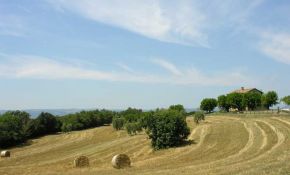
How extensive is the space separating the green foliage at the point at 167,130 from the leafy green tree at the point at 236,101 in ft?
294

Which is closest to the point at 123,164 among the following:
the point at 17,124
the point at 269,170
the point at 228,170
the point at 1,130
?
Answer: the point at 228,170

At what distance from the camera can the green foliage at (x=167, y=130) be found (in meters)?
51.4

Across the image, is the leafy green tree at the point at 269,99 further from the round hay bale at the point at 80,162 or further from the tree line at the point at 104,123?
the round hay bale at the point at 80,162

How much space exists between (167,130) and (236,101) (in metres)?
93.3

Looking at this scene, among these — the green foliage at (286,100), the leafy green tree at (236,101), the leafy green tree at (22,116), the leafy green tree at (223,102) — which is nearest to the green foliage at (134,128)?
the leafy green tree at (22,116)

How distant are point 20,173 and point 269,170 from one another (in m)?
17.8

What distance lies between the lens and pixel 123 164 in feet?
109

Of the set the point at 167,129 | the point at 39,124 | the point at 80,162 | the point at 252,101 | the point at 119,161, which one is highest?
the point at 252,101

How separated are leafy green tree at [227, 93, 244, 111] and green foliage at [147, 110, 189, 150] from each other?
8955 centimetres

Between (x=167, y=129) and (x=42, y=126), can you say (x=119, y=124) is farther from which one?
(x=167, y=129)

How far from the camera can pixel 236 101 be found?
465 ft

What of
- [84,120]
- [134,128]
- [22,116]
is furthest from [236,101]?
[134,128]

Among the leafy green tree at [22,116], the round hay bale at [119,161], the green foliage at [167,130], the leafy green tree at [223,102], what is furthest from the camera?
the leafy green tree at [223,102]

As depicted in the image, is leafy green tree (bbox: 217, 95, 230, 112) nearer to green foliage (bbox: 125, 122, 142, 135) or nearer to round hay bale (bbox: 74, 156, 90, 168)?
green foliage (bbox: 125, 122, 142, 135)
